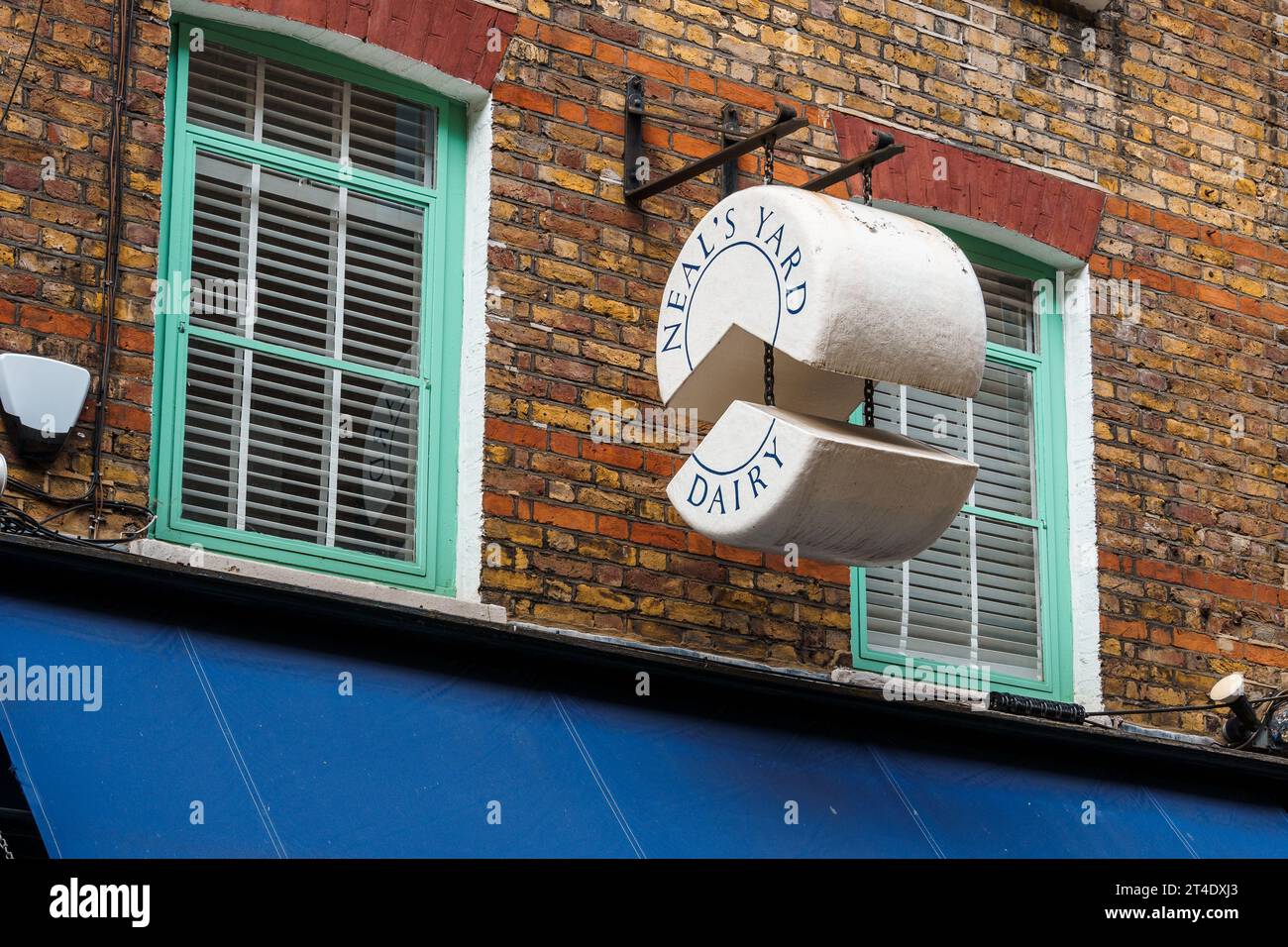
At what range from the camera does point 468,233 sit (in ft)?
23.8

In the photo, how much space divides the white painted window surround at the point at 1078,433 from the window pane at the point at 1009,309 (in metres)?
0.13

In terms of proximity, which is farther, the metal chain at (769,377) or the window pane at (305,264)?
the window pane at (305,264)

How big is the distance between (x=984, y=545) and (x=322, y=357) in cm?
286

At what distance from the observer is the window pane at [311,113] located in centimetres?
693

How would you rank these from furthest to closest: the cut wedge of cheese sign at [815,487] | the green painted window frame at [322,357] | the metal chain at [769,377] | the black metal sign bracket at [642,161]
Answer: the black metal sign bracket at [642,161] < the green painted window frame at [322,357] < the metal chain at [769,377] < the cut wedge of cheese sign at [815,487]

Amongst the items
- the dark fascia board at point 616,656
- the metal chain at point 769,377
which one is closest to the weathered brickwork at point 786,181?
the dark fascia board at point 616,656

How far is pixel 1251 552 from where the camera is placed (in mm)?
8617

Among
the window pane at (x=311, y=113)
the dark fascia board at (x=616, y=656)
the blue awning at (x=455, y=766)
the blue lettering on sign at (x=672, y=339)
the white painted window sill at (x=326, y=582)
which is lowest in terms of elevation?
the blue awning at (x=455, y=766)

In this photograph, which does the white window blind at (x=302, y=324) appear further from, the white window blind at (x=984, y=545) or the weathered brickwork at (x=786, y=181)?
the white window blind at (x=984, y=545)

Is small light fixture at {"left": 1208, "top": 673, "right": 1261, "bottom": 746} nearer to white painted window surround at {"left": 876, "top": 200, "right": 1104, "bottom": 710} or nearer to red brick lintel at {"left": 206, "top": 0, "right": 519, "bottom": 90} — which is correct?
white painted window surround at {"left": 876, "top": 200, "right": 1104, "bottom": 710}

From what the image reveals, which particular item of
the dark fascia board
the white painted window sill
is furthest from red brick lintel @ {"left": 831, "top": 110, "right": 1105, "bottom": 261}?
the white painted window sill

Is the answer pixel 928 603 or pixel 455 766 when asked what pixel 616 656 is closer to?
pixel 455 766

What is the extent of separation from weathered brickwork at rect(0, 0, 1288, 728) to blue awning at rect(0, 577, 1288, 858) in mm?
626

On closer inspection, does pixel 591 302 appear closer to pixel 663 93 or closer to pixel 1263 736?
pixel 663 93
